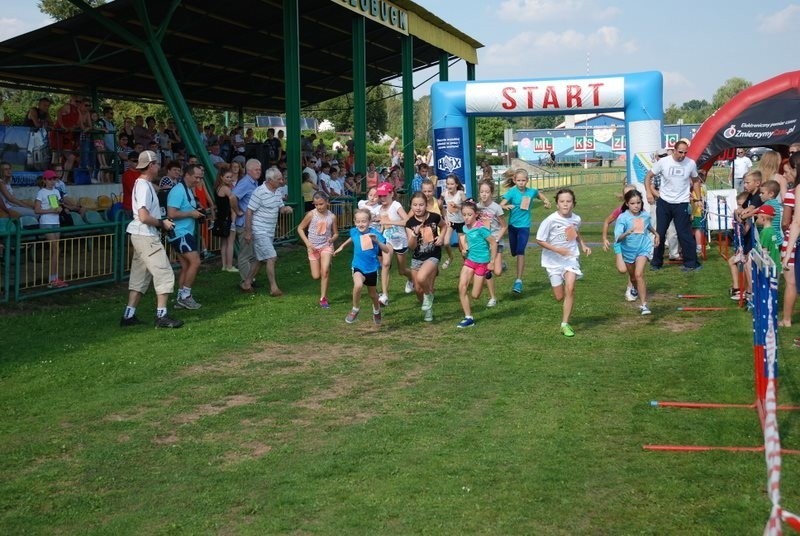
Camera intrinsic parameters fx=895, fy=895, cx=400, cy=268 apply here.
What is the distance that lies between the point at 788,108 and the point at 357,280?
1085 cm

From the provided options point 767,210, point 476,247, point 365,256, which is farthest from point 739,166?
point 365,256

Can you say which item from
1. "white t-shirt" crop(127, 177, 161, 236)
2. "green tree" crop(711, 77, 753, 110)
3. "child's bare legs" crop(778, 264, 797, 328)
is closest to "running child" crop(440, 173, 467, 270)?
"white t-shirt" crop(127, 177, 161, 236)

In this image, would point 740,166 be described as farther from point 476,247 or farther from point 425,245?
point 425,245

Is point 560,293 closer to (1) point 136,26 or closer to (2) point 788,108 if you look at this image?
Result: (2) point 788,108

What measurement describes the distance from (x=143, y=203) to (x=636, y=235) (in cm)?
592

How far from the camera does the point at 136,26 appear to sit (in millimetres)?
19359

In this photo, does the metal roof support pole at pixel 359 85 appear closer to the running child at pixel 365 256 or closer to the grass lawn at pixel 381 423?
the grass lawn at pixel 381 423

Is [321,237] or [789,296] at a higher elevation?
[321,237]

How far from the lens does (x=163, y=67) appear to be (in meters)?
16.6

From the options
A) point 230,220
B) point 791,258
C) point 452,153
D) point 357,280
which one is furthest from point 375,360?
point 452,153

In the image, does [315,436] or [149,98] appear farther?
[149,98]

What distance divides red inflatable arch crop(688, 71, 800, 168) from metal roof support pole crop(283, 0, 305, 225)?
8.24 metres

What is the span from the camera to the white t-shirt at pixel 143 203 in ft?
33.7

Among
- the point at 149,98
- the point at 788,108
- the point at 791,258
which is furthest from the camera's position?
the point at 149,98
